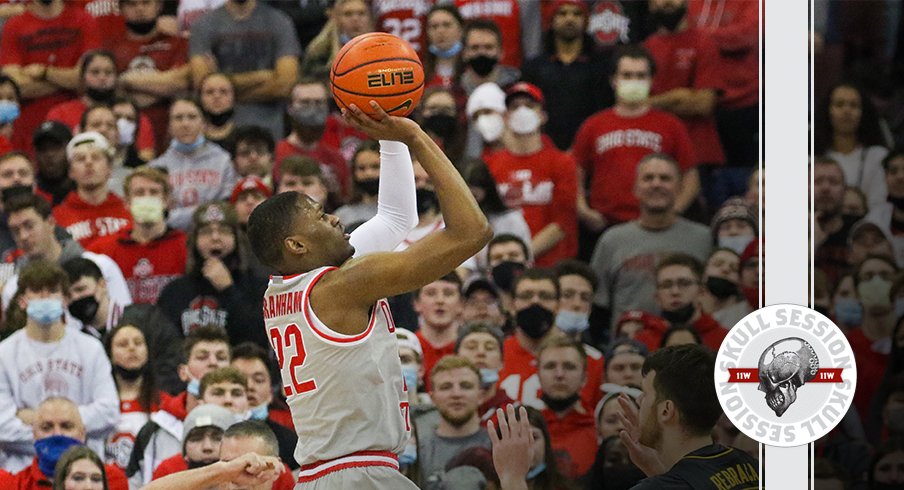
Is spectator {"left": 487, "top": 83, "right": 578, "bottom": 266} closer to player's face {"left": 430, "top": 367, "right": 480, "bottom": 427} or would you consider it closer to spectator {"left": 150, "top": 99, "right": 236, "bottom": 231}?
player's face {"left": 430, "top": 367, "right": 480, "bottom": 427}

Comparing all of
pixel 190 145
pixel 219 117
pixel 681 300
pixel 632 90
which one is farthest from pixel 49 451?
pixel 632 90

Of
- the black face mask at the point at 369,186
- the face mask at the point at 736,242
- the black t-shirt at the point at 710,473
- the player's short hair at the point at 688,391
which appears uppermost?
the black face mask at the point at 369,186

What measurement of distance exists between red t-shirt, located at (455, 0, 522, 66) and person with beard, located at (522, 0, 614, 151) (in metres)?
0.28

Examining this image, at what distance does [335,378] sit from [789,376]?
1.42 meters

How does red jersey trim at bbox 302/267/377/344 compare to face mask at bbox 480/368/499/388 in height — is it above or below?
above

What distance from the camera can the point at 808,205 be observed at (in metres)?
4.59

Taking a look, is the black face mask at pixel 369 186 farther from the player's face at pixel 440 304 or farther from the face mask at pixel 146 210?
the face mask at pixel 146 210

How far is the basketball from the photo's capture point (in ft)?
15.3

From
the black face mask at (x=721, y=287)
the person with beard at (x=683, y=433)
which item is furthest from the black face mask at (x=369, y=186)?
the person with beard at (x=683, y=433)

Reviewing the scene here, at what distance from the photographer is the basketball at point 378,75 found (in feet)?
15.3

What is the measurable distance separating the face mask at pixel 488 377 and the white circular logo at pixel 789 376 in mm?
2809

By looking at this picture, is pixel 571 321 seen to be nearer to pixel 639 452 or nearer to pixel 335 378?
pixel 639 452

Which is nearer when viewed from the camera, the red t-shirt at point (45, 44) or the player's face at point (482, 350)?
the player's face at point (482, 350)

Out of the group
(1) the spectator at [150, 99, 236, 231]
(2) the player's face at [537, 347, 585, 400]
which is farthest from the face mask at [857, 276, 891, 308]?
(1) the spectator at [150, 99, 236, 231]
